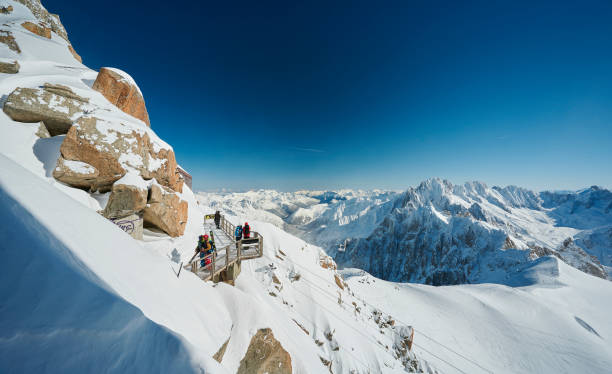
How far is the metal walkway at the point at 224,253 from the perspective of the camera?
918cm

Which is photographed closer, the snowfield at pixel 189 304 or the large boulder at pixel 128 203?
the snowfield at pixel 189 304

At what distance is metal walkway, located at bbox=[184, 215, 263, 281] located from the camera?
9.18m

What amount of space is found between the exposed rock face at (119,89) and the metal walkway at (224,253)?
11.7m

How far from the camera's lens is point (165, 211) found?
13.0 metres

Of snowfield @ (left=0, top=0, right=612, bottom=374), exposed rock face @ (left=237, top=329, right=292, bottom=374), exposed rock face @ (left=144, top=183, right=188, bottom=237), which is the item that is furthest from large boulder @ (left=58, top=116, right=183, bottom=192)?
exposed rock face @ (left=237, top=329, right=292, bottom=374)

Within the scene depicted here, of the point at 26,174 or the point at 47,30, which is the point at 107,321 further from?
the point at 47,30

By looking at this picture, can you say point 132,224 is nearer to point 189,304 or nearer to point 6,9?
point 189,304

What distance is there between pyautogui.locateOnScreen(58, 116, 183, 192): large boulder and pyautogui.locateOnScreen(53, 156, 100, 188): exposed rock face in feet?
0.61

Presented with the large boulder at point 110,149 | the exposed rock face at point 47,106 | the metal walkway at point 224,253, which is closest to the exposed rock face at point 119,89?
the exposed rock face at point 47,106

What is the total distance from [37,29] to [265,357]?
33.2m

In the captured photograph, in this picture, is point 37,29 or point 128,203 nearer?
point 128,203

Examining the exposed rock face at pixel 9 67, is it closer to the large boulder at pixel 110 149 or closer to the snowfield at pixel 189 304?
the snowfield at pixel 189 304

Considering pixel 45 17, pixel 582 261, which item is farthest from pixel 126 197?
pixel 582 261

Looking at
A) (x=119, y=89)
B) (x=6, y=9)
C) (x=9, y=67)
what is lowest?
(x=9, y=67)
